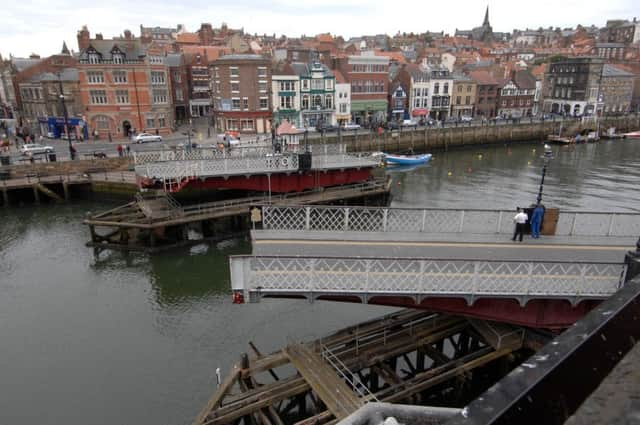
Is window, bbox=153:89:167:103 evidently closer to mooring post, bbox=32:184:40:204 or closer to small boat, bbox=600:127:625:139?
mooring post, bbox=32:184:40:204

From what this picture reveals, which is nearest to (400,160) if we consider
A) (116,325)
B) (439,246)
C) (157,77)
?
(157,77)

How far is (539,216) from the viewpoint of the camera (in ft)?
48.9

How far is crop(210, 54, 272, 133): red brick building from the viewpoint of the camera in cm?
5900

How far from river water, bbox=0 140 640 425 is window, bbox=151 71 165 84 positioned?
92.1ft

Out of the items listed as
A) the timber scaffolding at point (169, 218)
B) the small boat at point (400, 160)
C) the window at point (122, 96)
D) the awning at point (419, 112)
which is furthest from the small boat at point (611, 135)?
the window at point (122, 96)

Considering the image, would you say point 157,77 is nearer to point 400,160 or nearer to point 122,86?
point 122,86

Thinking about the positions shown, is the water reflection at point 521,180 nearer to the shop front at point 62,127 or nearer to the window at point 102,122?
the window at point 102,122

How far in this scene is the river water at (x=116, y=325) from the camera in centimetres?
1448

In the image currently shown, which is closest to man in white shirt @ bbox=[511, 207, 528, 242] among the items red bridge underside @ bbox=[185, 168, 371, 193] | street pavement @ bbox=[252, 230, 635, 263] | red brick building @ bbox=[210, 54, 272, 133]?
street pavement @ bbox=[252, 230, 635, 263]

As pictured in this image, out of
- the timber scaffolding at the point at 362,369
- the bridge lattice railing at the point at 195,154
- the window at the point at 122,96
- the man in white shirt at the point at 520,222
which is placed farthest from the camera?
the window at the point at 122,96

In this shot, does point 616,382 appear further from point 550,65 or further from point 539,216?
point 550,65

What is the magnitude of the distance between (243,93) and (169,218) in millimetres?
37410

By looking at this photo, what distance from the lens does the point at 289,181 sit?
3009cm

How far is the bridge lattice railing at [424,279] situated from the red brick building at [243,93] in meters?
51.8
